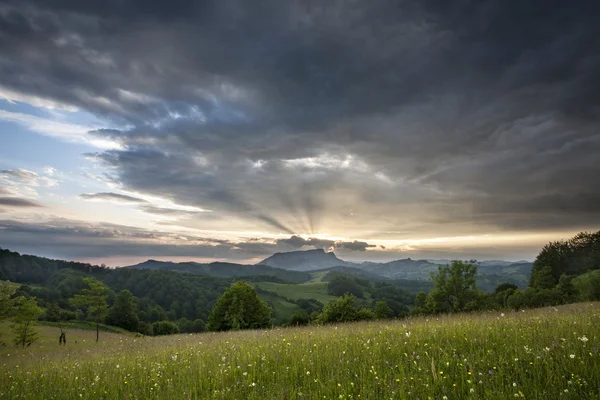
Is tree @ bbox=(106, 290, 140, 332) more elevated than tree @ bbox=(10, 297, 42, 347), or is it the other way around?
tree @ bbox=(10, 297, 42, 347)

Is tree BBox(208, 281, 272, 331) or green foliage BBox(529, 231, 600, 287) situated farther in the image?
green foliage BBox(529, 231, 600, 287)

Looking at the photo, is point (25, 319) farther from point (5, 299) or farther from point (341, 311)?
point (341, 311)

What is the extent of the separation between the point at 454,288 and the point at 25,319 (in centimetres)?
6356

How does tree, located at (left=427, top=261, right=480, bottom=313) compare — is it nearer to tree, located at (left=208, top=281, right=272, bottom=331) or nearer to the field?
tree, located at (left=208, top=281, right=272, bottom=331)

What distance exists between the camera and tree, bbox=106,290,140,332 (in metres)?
93.9

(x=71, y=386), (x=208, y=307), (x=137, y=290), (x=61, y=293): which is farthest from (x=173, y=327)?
(x=71, y=386)

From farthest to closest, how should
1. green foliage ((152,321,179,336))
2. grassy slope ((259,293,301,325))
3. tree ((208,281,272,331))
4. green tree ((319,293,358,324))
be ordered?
1. grassy slope ((259,293,301,325))
2. green foliage ((152,321,179,336))
3. tree ((208,281,272,331))
4. green tree ((319,293,358,324))

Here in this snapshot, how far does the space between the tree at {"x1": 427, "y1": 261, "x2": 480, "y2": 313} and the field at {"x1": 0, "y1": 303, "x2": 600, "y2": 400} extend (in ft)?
181

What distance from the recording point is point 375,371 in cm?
593

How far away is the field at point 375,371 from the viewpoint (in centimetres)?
492

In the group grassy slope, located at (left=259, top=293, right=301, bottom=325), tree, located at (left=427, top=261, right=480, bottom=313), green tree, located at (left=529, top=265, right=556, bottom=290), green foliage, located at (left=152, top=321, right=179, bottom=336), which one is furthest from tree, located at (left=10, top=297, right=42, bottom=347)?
grassy slope, located at (left=259, top=293, right=301, bottom=325)

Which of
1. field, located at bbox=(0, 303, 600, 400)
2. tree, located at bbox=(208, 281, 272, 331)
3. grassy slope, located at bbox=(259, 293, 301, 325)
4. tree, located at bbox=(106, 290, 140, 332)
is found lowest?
grassy slope, located at bbox=(259, 293, 301, 325)

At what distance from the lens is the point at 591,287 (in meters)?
49.1

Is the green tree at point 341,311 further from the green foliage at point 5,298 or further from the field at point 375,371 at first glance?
the field at point 375,371
